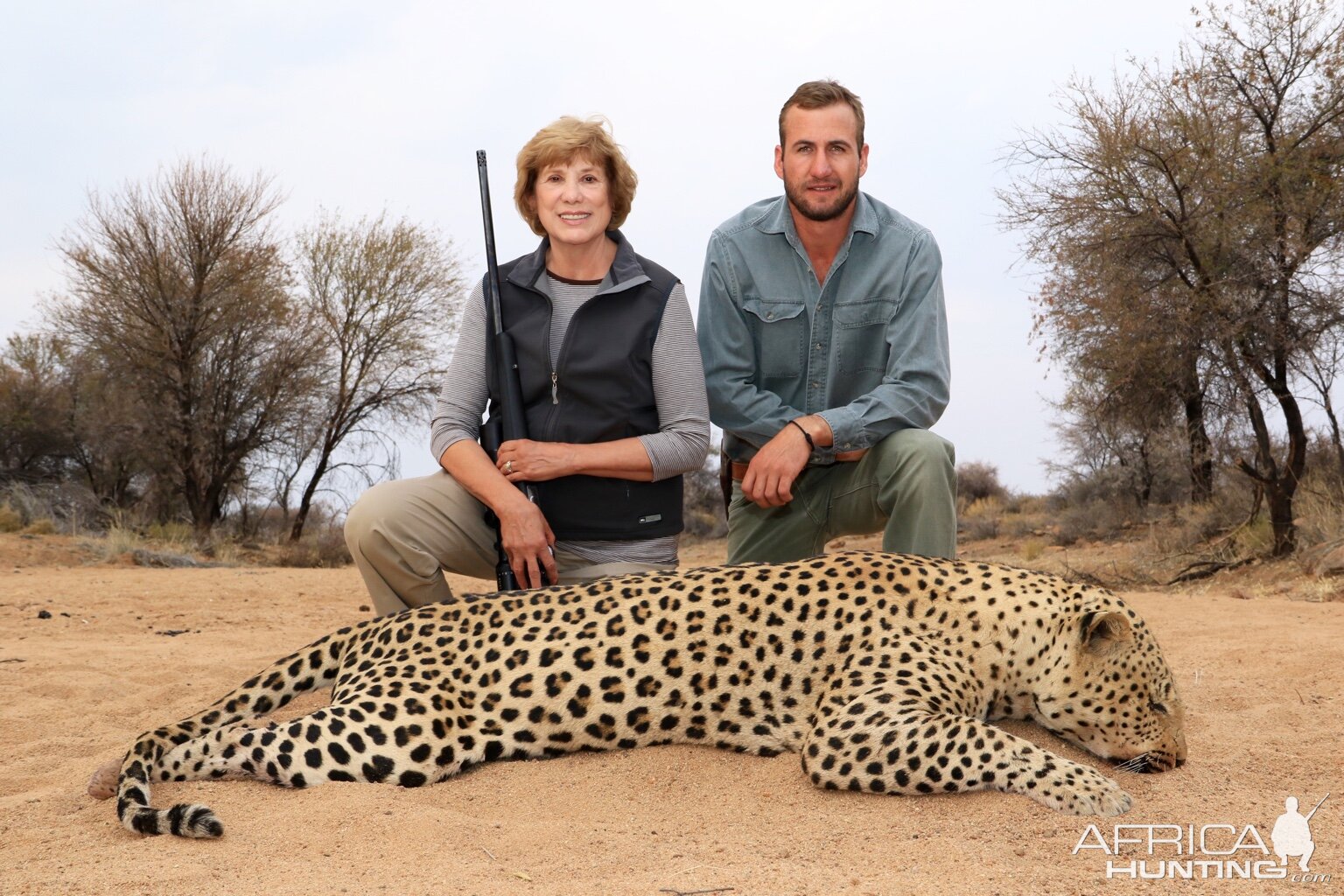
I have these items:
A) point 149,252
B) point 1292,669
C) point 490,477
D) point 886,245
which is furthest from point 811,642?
point 149,252

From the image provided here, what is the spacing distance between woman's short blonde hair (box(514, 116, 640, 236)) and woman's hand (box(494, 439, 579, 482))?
3.91 feet

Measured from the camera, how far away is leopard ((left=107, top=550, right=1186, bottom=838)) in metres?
3.72

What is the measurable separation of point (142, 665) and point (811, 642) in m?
4.06

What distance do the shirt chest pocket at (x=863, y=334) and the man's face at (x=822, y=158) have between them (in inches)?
18.6

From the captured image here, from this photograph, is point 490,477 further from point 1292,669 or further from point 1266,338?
point 1266,338

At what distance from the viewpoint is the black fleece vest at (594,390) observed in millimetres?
5062

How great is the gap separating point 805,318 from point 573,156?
1467 millimetres

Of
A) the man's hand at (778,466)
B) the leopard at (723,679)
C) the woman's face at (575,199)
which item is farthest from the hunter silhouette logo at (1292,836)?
the woman's face at (575,199)

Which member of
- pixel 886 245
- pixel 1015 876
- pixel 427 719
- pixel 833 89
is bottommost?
pixel 1015 876

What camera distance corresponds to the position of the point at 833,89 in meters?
5.59

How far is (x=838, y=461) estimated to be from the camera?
5609 mm

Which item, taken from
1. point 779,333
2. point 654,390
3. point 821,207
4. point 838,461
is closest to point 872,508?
point 838,461

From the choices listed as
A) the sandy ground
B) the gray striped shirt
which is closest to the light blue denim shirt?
the gray striped shirt

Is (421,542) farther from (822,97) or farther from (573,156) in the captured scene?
(822,97)
